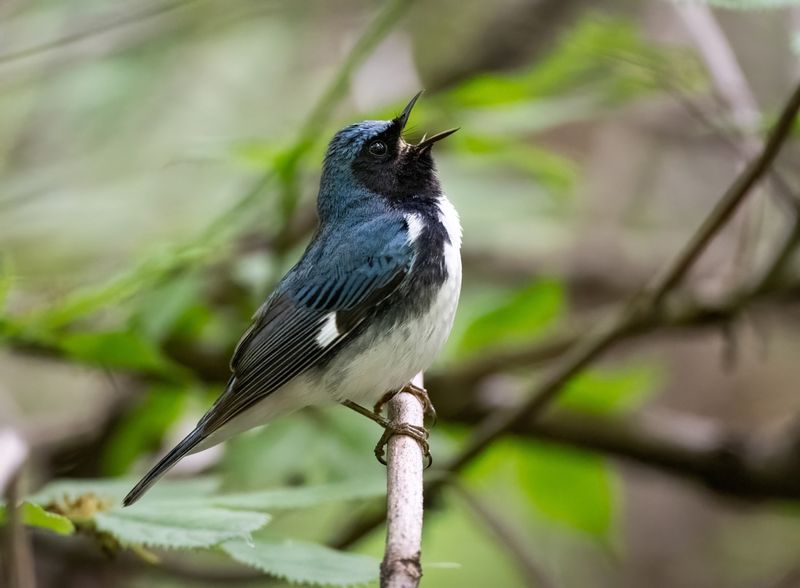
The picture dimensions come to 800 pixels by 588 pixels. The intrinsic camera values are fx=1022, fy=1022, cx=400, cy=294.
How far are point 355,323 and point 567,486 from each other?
3.73ft

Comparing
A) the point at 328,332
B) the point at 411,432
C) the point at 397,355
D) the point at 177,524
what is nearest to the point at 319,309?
the point at 328,332

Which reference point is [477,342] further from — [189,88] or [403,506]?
[189,88]

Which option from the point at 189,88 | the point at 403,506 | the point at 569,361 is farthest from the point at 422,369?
the point at 189,88

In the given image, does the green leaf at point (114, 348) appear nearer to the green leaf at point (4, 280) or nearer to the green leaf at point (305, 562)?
the green leaf at point (4, 280)

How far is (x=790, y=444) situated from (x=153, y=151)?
13.4ft

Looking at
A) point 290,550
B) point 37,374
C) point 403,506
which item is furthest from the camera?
point 37,374

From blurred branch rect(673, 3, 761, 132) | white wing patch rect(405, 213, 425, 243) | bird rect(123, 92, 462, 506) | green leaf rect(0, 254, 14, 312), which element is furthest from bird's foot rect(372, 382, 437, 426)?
blurred branch rect(673, 3, 761, 132)

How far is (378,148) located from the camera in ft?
11.8

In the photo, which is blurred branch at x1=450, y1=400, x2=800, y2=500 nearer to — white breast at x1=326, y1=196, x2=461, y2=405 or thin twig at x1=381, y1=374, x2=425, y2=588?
white breast at x1=326, y1=196, x2=461, y2=405

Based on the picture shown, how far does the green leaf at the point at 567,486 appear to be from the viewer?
3.69m

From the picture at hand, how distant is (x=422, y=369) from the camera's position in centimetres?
307

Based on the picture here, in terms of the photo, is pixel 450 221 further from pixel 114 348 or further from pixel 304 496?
pixel 304 496

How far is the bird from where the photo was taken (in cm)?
302

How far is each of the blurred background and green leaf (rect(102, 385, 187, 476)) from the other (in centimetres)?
1
